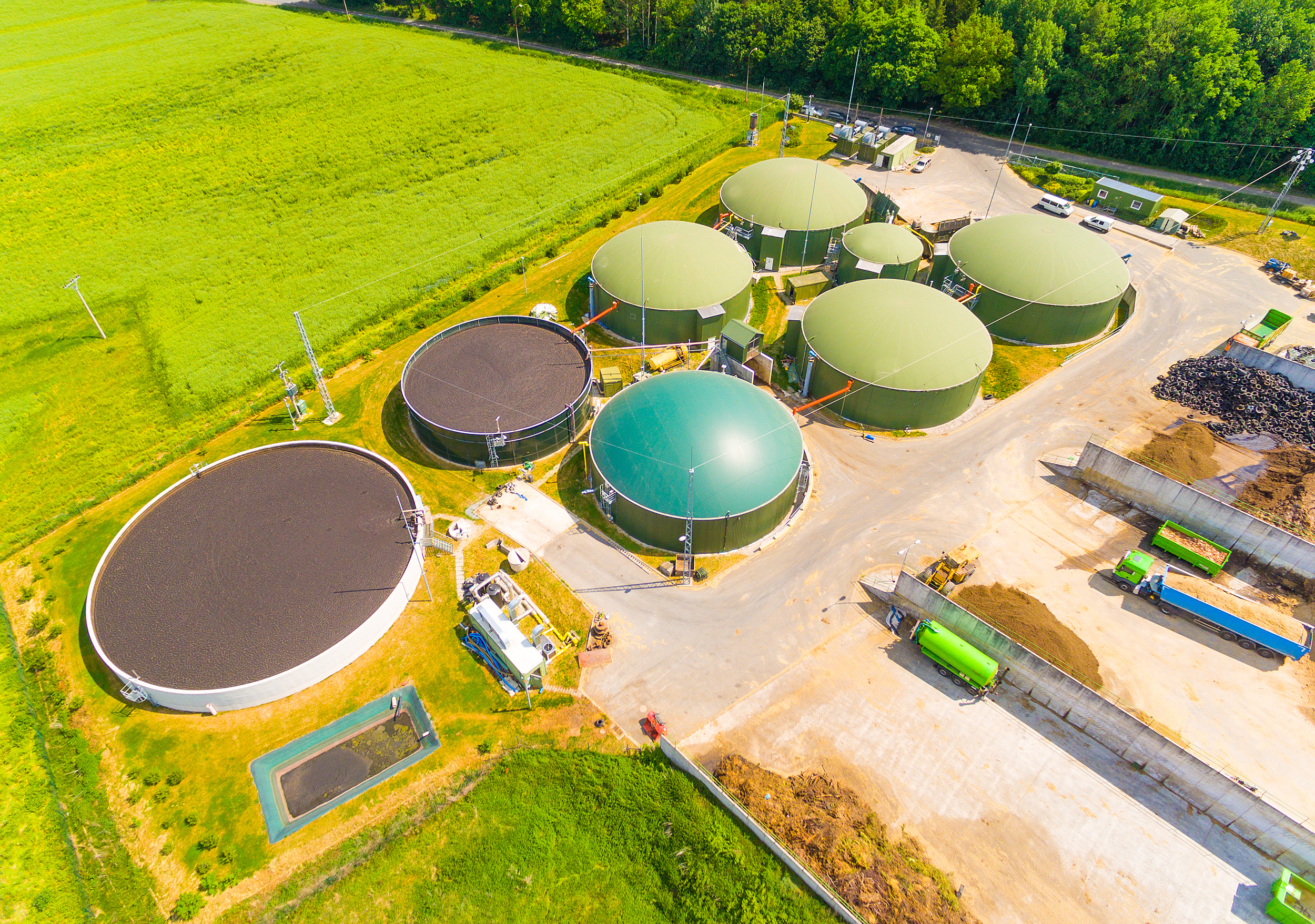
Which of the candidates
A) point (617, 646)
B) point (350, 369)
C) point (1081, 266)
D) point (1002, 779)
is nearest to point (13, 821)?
point (617, 646)

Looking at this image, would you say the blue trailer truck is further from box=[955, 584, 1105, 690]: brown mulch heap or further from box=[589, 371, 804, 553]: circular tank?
box=[589, 371, 804, 553]: circular tank

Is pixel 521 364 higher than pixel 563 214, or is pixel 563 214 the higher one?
pixel 563 214

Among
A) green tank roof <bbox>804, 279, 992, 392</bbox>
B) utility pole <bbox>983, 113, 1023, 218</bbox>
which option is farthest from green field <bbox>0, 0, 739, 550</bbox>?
utility pole <bbox>983, 113, 1023, 218</bbox>

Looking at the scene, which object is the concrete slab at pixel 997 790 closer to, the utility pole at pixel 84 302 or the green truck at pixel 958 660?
the green truck at pixel 958 660

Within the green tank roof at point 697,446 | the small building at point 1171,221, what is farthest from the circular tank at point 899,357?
the small building at point 1171,221

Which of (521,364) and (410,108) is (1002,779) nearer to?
(521,364)

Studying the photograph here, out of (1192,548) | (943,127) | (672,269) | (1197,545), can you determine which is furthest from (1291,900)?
(943,127)
